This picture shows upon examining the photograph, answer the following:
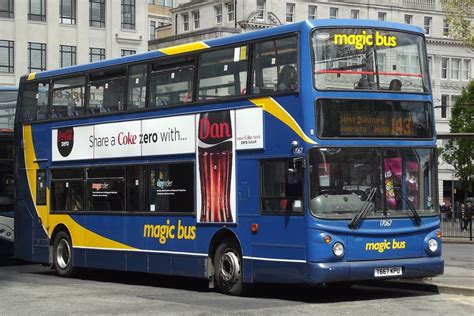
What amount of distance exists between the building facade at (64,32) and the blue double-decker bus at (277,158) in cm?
4680

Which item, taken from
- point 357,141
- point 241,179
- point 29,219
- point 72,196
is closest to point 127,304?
point 241,179

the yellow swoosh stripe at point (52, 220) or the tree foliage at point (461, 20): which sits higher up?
the tree foliage at point (461, 20)

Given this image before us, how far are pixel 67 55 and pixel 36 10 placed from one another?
3598mm

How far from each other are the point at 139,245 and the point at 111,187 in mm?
1526

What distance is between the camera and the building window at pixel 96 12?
68438 millimetres

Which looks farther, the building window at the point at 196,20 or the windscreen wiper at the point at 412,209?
the building window at the point at 196,20

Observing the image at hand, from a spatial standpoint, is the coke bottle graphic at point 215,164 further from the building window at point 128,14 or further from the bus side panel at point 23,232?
the building window at point 128,14

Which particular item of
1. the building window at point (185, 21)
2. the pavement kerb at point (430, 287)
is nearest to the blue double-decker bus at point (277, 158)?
the pavement kerb at point (430, 287)

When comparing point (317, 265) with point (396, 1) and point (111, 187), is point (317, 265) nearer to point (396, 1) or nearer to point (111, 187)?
point (111, 187)

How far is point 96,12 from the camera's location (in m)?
68.6

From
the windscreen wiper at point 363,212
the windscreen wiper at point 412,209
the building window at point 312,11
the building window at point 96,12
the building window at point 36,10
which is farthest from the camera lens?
the building window at point 312,11

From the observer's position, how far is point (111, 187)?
794 inches

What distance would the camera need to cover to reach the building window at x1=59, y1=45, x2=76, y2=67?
6712 centimetres

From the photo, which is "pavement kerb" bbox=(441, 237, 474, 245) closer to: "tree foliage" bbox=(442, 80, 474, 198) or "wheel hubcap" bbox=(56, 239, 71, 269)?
"wheel hubcap" bbox=(56, 239, 71, 269)
